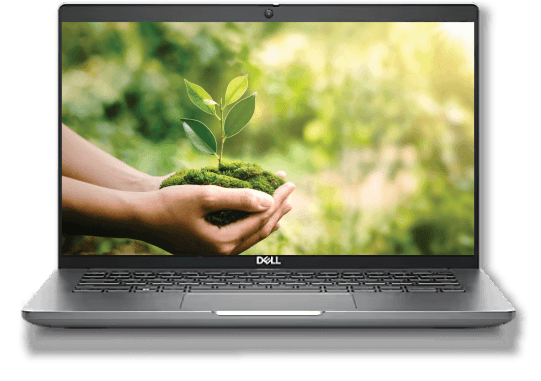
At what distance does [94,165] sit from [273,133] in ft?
2.22

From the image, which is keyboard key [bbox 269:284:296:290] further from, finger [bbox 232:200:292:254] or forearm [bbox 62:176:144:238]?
forearm [bbox 62:176:144:238]

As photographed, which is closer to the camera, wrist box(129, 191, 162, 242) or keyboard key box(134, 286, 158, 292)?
keyboard key box(134, 286, 158, 292)

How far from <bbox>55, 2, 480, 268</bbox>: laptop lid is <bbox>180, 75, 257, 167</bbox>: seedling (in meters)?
0.02

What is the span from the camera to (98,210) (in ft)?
7.80

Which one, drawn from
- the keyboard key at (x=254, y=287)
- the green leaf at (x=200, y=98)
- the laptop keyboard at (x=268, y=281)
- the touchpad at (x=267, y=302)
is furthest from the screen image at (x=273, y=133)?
the touchpad at (x=267, y=302)

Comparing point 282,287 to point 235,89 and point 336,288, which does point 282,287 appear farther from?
→ point 235,89

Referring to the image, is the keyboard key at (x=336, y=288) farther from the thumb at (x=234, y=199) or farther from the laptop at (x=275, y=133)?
the thumb at (x=234, y=199)

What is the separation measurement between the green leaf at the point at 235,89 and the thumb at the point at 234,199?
0.33 m

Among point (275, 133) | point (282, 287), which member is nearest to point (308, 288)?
point (282, 287)

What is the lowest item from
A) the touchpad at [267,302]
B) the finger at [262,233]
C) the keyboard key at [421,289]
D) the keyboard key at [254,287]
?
the touchpad at [267,302]

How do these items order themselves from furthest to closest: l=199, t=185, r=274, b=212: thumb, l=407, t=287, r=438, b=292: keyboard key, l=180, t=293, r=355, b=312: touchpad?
l=199, t=185, r=274, b=212: thumb
l=407, t=287, r=438, b=292: keyboard key
l=180, t=293, r=355, b=312: touchpad

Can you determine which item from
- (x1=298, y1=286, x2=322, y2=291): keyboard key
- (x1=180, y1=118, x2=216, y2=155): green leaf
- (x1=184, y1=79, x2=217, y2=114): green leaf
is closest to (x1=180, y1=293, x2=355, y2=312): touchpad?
(x1=298, y1=286, x2=322, y2=291): keyboard key

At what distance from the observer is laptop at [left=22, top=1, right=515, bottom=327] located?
2.37 meters

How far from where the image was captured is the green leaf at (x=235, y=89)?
238 cm
